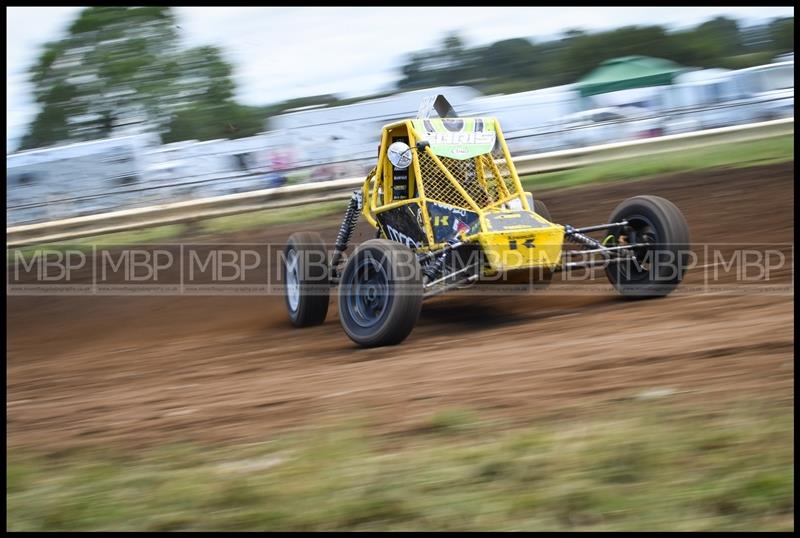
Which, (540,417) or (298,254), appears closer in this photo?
(540,417)

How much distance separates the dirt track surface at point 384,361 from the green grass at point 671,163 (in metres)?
2.86

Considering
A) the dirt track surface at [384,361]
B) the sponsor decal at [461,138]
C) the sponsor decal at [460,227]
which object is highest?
the sponsor decal at [461,138]

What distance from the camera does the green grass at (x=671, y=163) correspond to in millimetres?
12219

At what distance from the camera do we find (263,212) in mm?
12500

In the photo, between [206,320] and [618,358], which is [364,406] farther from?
[206,320]

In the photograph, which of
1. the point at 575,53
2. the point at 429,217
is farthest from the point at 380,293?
the point at 575,53

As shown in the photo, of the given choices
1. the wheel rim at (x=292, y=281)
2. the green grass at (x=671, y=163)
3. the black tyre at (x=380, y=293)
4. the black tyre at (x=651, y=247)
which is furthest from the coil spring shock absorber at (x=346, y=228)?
the green grass at (x=671, y=163)

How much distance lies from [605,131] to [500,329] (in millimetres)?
8686

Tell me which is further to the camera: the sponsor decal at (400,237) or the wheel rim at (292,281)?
the wheel rim at (292,281)

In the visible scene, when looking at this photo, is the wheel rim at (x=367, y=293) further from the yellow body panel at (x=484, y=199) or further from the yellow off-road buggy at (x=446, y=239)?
the yellow body panel at (x=484, y=199)

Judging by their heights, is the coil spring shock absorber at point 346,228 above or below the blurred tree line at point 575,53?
below

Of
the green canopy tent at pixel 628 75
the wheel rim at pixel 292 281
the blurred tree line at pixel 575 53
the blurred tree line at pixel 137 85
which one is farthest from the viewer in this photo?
the blurred tree line at pixel 575 53

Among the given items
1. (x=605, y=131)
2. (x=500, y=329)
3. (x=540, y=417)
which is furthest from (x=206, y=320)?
(x=605, y=131)

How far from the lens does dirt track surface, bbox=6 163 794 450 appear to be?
163 inches
